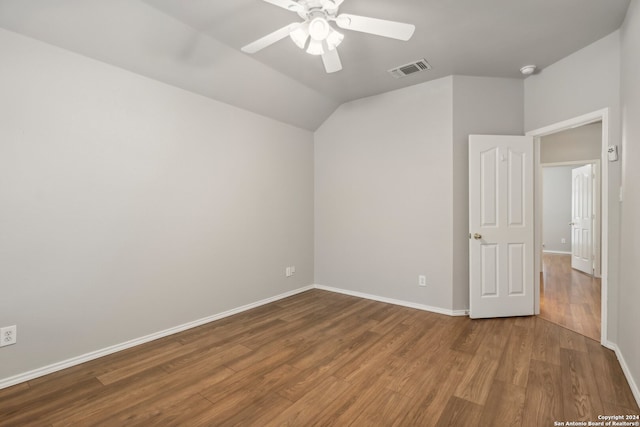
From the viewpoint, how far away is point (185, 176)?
313 centimetres

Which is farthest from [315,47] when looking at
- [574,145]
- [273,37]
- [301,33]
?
[574,145]

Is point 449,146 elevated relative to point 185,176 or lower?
elevated

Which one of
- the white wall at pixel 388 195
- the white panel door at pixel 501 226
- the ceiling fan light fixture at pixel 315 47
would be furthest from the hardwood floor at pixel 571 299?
the ceiling fan light fixture at pixel 315 47

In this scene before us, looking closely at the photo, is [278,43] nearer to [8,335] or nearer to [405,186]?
[405,186]

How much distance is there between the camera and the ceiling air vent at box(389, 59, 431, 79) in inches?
124

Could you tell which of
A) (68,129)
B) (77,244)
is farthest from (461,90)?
(77,244)

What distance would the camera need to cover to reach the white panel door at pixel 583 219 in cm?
536

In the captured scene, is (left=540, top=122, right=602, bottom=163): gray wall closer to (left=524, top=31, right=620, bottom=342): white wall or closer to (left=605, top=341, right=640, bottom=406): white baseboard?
(left=524, top=31, right=620, bottom=342): white wall

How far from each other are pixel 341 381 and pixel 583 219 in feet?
19.7

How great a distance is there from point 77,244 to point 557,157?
7096 millimetres

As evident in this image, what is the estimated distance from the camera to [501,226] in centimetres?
337

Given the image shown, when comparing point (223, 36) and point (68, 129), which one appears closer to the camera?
point (68, 129)

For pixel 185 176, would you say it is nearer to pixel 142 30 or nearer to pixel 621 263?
pixel 142 30

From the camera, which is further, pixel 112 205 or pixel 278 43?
pixel 278 43
